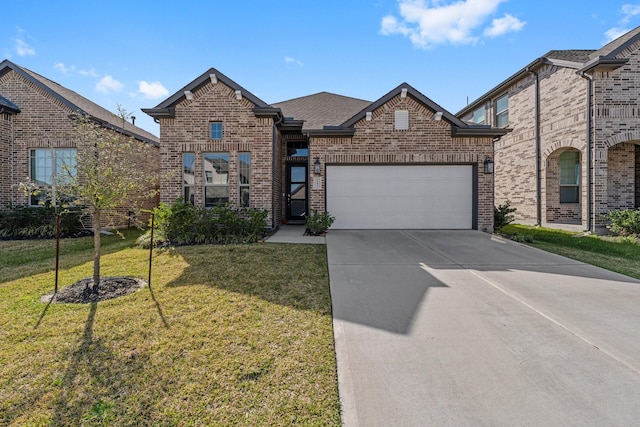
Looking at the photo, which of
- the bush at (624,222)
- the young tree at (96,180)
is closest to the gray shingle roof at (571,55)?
the bush at (624,222)

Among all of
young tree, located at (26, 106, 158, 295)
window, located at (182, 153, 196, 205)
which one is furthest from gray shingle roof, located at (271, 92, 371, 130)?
young tree, located at (26, 106, 158, 295)

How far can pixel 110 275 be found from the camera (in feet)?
17.2

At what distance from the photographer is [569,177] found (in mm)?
12438

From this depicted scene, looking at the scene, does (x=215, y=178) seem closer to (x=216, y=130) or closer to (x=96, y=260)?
(x=216, y=130)

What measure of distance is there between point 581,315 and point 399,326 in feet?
7.37

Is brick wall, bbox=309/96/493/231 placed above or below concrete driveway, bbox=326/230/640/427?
above

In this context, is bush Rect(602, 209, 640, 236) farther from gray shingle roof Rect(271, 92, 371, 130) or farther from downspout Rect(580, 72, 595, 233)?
gray shingle roof Rect(271, 92, 371, 130)

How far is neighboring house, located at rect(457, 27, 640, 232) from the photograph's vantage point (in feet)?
32.6

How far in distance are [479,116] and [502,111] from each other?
198cm

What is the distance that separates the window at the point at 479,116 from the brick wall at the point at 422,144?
6.99 metres

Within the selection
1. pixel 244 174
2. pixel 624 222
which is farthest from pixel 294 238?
pixel 624 222

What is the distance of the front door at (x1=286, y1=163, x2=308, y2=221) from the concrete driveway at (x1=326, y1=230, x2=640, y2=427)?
717 cm

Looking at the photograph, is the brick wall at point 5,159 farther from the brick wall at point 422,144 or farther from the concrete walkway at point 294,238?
the brick wall at point 422,144

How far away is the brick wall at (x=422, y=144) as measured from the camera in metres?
10.2
